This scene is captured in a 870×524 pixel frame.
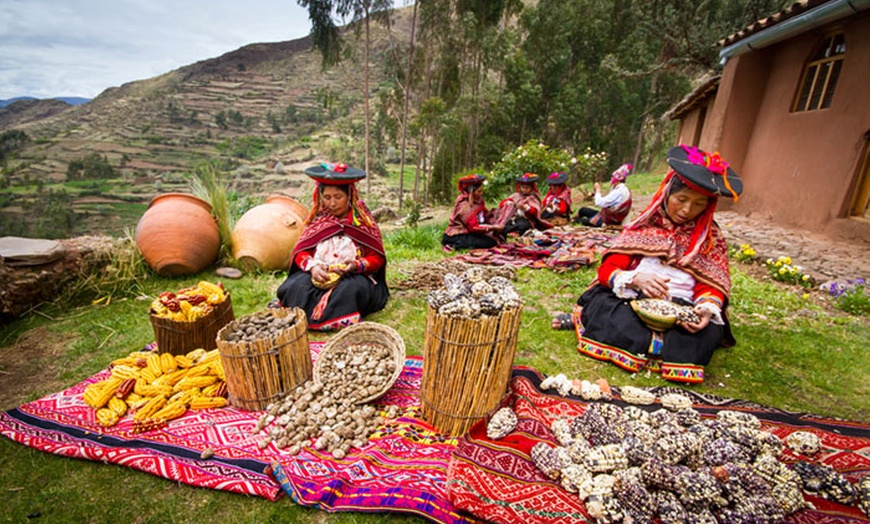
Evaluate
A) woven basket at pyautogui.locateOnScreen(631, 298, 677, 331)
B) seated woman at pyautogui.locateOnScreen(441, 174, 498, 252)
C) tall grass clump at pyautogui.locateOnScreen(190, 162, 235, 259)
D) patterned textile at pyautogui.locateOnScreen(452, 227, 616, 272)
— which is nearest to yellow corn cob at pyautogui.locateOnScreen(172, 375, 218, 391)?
woven basket at pyautogui.locateOnScreen(631, 298, 677, 331)

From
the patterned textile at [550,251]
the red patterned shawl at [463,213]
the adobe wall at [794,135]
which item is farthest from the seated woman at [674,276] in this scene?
the adobe wall at [794,135]

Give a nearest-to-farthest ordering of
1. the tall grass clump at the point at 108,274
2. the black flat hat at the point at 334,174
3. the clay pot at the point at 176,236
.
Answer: the black flat hat at the point at 334,174 → the tall grass clump at the point at 108,274 → the clay pot at the point at 176,236

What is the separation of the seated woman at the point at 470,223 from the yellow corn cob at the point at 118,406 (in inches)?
214

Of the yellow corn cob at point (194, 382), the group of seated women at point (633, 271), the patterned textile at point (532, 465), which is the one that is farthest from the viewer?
the group of seated women at point (633, 271)

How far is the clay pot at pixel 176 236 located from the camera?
508 cm

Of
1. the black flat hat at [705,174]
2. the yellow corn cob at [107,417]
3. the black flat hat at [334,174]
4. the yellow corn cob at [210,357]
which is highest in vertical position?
the black flat hat at [705,174]

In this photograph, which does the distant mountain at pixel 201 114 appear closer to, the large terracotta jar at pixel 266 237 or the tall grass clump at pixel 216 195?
the tall grass clump at pixel 216 195

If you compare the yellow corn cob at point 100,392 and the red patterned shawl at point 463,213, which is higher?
the red patterned shawl at point 463,213

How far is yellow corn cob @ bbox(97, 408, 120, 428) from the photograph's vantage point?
8.00 ft

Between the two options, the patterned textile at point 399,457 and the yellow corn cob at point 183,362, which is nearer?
the patterned textile at point 399,457

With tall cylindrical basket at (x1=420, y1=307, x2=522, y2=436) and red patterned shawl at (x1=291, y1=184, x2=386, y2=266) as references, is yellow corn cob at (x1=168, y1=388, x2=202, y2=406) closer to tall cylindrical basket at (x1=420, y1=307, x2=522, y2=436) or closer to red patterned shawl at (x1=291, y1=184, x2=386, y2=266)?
tall cylindrical basket at (x1=420, y1=307, x2=522, y2=436)

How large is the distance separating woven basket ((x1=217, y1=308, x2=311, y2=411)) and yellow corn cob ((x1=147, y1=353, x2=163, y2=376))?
2.04 ft

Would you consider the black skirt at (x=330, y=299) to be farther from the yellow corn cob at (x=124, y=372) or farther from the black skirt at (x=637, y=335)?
the black skirt at (x=637, y=335)

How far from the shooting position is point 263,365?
2504 mm
